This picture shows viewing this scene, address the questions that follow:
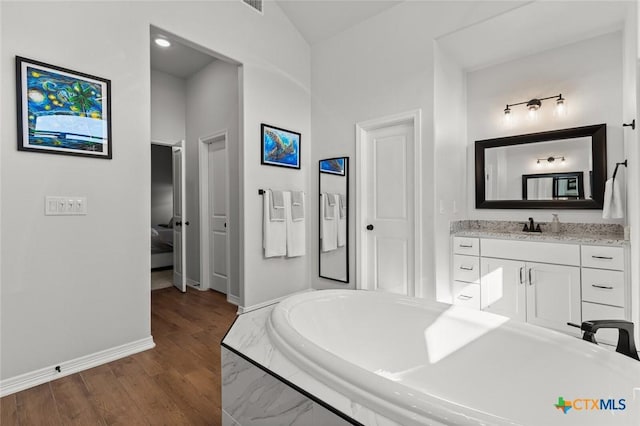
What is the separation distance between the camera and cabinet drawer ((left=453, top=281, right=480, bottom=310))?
2926mm

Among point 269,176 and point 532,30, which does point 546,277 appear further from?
point 269,176

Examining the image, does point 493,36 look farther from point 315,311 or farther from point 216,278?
point 216,278

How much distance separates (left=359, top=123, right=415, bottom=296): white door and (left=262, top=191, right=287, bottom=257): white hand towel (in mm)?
900

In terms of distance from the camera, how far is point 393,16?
3205 mm

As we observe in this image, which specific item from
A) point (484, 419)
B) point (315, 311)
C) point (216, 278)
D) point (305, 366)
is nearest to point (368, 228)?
point (315, 311)

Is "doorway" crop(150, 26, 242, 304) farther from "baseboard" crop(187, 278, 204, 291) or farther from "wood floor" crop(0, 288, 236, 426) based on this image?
"wood floor" crop(0, 288, 236, 426)

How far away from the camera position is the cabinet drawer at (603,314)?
230 cm

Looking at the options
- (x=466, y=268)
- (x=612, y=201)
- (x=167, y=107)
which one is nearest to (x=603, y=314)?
(x=612, y=201)

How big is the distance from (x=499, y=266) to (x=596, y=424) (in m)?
2.01

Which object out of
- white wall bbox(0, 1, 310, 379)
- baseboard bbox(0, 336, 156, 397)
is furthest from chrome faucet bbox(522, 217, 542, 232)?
baseboard bbox(0, 336, 156, 397)

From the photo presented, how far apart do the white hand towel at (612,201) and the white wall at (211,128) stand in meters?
3.38

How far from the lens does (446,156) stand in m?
3.14

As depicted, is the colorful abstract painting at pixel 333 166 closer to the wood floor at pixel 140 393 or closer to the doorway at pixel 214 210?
the doorway at pixel 214 210

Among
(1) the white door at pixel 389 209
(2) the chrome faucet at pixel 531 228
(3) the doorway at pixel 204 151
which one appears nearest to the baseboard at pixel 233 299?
(3) the doorway at pixel 204 151
